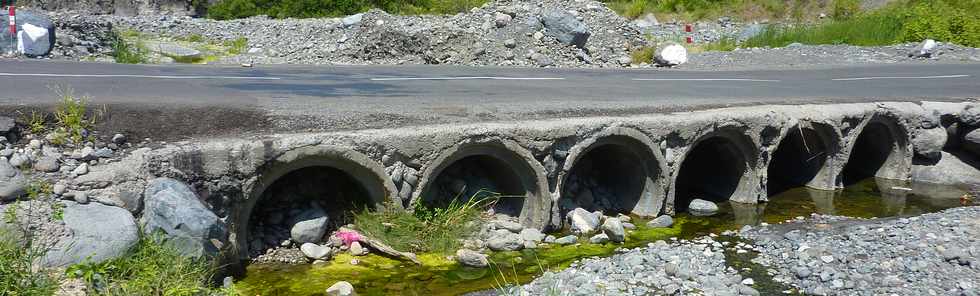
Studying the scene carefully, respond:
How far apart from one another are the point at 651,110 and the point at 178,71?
23.2ft

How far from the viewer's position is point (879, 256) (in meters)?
8.18

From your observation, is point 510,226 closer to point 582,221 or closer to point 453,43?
point 582,221

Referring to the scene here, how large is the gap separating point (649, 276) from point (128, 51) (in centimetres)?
1449

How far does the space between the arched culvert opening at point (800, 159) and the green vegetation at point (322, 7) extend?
1855cm

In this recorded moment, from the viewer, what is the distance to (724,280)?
761 cm

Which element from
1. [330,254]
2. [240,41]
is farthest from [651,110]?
[240,41]

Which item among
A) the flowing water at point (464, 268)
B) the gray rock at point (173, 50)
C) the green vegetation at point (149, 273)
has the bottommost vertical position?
the flowing water at point (464, 268)

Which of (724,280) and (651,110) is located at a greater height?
(651,110)

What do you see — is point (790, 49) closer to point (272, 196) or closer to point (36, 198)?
point (272, 196)

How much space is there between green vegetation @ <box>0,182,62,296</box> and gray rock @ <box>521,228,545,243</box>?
4545 millimetres

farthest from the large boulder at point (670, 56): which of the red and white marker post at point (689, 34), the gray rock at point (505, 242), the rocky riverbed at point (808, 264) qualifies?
the gray rock at point (505, 242)

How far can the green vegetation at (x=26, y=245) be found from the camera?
17.4 feet

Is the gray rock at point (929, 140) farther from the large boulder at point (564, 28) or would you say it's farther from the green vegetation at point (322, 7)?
the green vegetation at point (322, 7)

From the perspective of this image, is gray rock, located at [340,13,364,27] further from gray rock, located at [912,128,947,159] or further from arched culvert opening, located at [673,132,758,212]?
gray rock, located at [912,128,947,159]
